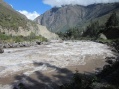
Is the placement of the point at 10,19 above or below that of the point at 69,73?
above

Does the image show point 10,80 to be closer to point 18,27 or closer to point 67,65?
point 67,65

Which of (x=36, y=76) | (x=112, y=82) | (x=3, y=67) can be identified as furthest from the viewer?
(x=3, y=67)

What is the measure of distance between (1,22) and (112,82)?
88.7m

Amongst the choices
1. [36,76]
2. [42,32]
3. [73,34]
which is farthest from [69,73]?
[73,34]

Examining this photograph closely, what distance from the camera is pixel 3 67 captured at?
24781 millimetres

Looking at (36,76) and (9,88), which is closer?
(9,88)

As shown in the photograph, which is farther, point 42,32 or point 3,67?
point 42,32

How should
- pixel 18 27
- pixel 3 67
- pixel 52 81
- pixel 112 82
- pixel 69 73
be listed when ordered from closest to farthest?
pixel 112 82 → pixel 52 81 → pixel 69 73 → pixel 3 67 → pixel 18 27

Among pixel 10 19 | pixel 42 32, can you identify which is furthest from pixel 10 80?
pixel 42 32

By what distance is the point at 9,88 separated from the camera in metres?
17.2

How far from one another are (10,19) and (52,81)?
88.3 m

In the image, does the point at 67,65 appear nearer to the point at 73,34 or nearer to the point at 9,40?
the point at 9,40

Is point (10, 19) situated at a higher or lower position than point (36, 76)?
higher

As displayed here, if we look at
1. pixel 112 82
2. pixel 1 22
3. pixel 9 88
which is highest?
pixel 1 22
